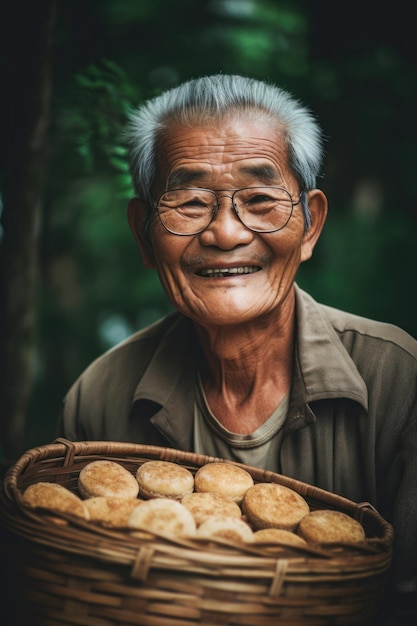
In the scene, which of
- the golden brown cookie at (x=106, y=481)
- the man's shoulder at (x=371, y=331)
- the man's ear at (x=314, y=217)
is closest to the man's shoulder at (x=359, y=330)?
the man's shoulder at (x=371, y=331)

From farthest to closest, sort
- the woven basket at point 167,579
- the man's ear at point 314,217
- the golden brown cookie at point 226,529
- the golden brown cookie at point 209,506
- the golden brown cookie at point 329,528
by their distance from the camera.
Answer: the man's ear at point 314,217 < the golden brown cookie at point 209,506 < the golden brown cookie at point 329,528 < the golden brown cookie at point 226,529 < the woven basket at point 167,579

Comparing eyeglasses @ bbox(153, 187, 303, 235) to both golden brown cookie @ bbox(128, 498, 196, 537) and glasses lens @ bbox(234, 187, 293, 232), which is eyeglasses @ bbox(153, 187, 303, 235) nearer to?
glasses lens @ bbox(234, 187, 293, 232)

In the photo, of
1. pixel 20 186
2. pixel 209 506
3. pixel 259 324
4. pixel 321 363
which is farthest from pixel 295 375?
pixel 20 186

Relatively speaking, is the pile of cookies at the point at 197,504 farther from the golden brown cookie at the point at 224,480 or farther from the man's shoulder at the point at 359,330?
the man's shoulder at the point at 359,330

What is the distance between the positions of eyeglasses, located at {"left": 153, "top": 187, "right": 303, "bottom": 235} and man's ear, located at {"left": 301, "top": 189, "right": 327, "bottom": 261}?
199 mm

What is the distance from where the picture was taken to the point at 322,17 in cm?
415

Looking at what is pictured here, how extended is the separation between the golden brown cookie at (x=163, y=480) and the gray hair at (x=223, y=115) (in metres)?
1.03

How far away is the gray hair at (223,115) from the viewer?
2271mm

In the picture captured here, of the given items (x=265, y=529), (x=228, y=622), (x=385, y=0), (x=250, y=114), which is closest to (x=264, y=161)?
(x=250, y=114)

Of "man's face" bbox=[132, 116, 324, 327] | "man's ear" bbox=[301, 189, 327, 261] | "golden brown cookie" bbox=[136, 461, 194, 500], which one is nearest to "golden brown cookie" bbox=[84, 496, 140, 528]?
"golden brown cookie" bbox=[136, 461, 194, 500]

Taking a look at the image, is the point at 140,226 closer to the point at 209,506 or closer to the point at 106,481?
the point at 106,481

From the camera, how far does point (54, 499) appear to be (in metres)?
1.70

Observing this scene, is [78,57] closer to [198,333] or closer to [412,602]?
[198,333]

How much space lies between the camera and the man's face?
7.20 feet
